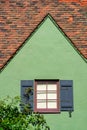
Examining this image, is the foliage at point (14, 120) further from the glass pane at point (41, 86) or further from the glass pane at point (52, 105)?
the glass pane at point (41, 86)

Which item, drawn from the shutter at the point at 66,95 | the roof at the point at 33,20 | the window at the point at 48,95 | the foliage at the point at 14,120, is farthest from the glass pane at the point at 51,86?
the foliage at the point at 14,120

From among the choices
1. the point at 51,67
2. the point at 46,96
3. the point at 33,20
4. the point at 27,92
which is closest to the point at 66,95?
the point at 46,96

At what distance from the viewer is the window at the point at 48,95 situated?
14.9 meters

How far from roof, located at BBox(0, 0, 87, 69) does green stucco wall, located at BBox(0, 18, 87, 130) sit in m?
0.36

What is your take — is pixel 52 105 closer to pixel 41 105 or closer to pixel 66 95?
pixel 41 105

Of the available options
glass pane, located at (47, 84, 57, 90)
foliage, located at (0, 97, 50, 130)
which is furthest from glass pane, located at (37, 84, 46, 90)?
foliage, located at (0, 97, 50, 130)

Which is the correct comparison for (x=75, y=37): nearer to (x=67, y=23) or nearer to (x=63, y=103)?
(x=67, y=23)

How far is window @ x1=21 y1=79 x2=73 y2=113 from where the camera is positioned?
14.9m

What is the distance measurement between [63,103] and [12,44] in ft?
10.4

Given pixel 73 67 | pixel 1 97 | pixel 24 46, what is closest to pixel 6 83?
pixel 1 97

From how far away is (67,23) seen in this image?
55.1 feet

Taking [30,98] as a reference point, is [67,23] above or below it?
above

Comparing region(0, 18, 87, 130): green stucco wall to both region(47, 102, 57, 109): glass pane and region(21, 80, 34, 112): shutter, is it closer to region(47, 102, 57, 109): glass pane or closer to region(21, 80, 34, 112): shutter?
region(21, 80, 34, 112): shutter

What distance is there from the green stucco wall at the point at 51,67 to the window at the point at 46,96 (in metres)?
0.23
